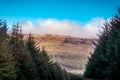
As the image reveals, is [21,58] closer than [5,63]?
No

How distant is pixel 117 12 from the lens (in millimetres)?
45156

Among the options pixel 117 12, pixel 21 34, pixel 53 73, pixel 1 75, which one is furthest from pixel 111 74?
pixel 53 73

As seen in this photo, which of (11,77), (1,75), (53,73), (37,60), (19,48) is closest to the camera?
(1,75)

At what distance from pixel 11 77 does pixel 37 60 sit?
17414 mm

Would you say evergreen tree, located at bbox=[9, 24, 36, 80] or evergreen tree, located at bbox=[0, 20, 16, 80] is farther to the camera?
evergreen tree, located at bbox=[9, 24, 36, 80]

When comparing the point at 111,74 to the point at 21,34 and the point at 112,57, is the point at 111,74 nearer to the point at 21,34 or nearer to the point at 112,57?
the point at 112,57

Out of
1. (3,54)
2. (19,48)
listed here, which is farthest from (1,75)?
(19,48)

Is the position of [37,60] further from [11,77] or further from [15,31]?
[11,77]

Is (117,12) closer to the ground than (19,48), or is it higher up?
higher up

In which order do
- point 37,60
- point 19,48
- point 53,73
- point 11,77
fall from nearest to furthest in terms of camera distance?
point 11,77, point 19,48, point 37,60, point 53,73

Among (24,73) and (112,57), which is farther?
(24,73)

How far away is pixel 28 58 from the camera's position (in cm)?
4950

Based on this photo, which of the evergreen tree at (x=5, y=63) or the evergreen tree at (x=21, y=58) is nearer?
the evergreen tree at (x=5, y=63)

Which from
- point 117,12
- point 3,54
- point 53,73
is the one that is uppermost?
point 117,12
